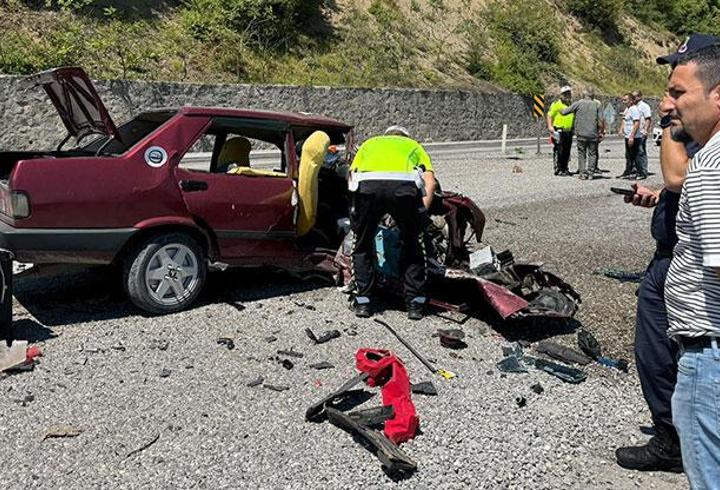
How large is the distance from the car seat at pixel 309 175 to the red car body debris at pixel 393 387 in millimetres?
1932

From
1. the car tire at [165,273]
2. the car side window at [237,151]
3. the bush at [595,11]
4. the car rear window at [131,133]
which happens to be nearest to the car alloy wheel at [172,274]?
the car tire at [165,273]

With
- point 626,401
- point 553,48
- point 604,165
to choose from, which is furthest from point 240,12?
point 626,401

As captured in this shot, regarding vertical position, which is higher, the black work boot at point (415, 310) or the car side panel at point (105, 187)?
the car side panel at point (105, 187)

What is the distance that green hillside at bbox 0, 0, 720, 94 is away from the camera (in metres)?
20.5

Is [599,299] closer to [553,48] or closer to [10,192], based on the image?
[10,192]

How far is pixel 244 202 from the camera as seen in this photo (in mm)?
6152

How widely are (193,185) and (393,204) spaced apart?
5.52ft

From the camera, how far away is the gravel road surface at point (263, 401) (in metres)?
3.60

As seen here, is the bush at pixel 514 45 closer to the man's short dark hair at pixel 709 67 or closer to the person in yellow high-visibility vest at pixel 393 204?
the person in yellow high-visibility vest at pixel 393 204

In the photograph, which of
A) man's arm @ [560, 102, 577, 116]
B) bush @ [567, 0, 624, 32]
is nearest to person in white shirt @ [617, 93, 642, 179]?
man's arm @ [560, 102, 577, 116]

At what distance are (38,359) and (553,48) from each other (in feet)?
123

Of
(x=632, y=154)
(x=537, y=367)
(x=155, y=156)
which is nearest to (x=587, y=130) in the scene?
(x=632, y=154)

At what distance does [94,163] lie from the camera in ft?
17.7

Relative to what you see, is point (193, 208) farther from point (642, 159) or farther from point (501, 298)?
point (642, 159)
